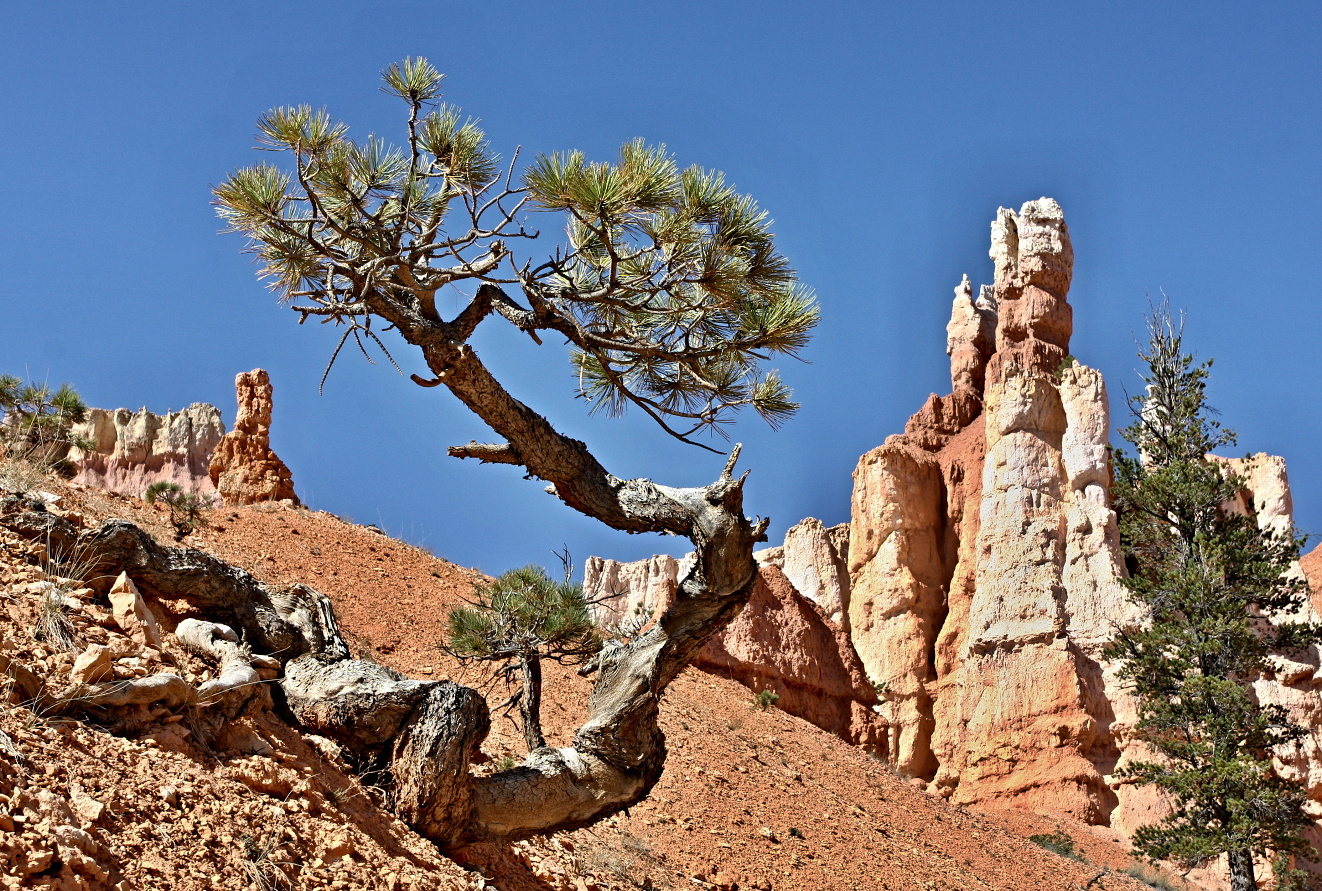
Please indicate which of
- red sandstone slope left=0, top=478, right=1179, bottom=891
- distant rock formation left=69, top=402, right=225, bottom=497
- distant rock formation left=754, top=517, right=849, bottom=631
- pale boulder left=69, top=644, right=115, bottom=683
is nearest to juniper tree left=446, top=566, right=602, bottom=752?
red sandstone slope left=0, top=478, right=1179, bottom=891

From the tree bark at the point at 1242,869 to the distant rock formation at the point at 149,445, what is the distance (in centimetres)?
4014

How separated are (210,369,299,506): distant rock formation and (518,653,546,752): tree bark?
517 inches

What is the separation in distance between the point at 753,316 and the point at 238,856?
14.8 ft

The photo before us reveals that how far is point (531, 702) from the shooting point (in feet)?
33.4

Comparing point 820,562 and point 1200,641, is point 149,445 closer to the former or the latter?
point 820,562

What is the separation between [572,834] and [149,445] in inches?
1734

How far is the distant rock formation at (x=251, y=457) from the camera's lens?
2370 centimetres

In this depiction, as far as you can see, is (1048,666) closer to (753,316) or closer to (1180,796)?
(1180,796)

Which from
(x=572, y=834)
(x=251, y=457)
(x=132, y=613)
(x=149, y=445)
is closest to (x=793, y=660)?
(x=572, y=834)

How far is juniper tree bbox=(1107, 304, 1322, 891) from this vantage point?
17219 mm

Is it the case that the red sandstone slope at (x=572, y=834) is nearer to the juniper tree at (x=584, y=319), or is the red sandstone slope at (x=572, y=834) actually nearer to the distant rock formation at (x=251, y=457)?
the juniper tree at (x=584, y=319)

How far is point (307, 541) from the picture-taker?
1644 cm

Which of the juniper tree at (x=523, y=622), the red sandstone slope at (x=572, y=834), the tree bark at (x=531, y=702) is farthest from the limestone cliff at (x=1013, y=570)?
the tree bark at (x=531, y=702)

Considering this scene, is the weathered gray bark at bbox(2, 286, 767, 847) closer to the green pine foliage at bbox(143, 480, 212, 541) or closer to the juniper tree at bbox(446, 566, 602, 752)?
the juniper tree at bbox(446, 566, 602, 752)
